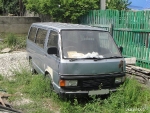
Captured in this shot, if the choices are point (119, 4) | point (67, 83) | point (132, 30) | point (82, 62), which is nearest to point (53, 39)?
point (82, 62)

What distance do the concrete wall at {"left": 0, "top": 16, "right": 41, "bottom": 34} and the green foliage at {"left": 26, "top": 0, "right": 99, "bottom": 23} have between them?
563 cm

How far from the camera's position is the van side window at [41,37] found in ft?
20.7

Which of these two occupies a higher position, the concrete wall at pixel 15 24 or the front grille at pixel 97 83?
the concrete wall at pixel 15 24

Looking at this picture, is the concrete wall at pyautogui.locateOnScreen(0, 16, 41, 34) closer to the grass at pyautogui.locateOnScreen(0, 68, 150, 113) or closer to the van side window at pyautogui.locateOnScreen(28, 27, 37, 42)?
the van side window at pyautogui.locateOnScreen(28, 27, 37, 42)

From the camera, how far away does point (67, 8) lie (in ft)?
38.1

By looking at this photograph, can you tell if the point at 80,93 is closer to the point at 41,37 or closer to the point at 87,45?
the point at 87,45

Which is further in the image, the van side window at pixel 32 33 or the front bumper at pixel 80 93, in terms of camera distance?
the van side window at pixel 32 33

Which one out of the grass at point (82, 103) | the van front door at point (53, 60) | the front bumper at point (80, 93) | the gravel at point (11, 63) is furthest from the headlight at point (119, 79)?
the gravel at point (11, 63)

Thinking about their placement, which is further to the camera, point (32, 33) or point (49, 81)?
point (32, 33)

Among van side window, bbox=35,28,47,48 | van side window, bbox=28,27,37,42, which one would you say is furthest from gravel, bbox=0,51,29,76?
van side window, bbox=35,28,47,48

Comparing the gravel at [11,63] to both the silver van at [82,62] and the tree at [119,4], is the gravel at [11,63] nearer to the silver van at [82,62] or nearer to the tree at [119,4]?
the silver van at [82,62]

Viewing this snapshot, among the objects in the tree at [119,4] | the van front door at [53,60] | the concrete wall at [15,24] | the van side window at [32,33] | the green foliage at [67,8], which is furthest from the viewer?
the concrete wall at [15,24]

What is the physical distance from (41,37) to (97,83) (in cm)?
249

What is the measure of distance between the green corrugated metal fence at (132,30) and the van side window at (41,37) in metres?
3.10
